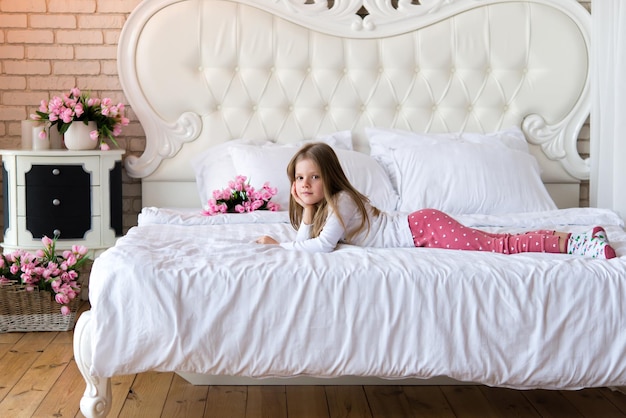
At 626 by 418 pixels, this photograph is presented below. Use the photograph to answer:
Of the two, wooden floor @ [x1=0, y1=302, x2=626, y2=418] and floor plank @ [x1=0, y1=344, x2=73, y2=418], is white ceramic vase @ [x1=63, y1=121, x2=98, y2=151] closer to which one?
floor plank @ [x1=0, y1=344, x2=73, y2=418]

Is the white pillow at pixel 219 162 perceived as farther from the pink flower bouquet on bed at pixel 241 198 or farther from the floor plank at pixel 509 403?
the floor plank at pixel 509 403

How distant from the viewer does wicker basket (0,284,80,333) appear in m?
3.32

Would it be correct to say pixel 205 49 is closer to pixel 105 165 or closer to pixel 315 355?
pixel 105 165

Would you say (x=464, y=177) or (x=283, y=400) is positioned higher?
(x=464, y=177)

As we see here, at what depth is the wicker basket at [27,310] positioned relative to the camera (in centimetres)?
332

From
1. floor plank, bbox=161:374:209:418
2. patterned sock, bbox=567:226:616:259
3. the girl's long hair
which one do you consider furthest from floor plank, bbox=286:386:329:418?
patterned sock, bbox=567:226:616:259

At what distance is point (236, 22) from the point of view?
3.89m

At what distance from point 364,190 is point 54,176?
4.46 feet

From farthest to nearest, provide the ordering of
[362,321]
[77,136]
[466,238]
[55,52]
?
1. [55,52]
2. [77,136]
3. [466,238]
4. [362,321]

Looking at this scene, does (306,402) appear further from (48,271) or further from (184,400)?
(48,271)

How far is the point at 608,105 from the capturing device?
3709 mm

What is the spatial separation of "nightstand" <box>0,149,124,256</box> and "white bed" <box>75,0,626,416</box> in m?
0.33

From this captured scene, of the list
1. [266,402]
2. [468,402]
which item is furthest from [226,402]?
[468,402]

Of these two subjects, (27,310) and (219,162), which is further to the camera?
(219,162)
